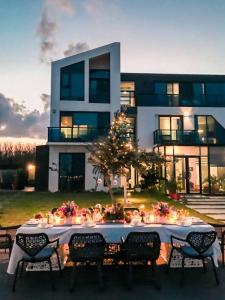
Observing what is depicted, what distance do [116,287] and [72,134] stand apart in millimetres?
16416

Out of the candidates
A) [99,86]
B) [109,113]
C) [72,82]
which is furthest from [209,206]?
[72,82]

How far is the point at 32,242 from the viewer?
503 centimetres

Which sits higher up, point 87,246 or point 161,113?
point 161,113

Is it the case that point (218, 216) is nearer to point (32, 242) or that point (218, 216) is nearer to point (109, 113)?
point (32, 242)

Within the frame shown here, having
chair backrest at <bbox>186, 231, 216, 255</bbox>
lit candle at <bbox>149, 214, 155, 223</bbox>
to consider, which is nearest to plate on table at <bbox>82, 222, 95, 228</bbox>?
lit candle at <bbox>149, 214, 155, 223</bbox>

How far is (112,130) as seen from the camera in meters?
9.13

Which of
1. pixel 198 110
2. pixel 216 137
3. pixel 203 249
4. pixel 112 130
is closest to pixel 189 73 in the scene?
pixel 198 110

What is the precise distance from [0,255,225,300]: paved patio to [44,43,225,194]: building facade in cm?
1426

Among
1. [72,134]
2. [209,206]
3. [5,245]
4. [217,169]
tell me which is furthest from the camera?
[72,134]

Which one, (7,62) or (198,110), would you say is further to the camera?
(198,110)

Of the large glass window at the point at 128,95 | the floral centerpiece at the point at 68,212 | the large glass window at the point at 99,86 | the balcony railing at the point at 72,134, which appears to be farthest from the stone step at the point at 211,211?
the large glass window at the point at 128,95

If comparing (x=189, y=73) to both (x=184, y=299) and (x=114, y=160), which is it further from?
(x=184, y=299)

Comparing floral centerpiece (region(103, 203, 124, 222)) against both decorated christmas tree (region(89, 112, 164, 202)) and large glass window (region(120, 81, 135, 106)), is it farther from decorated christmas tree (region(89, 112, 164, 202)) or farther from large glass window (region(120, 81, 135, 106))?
large glass window (region(120, 81, 135, 106))

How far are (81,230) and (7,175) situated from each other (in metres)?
24.0
